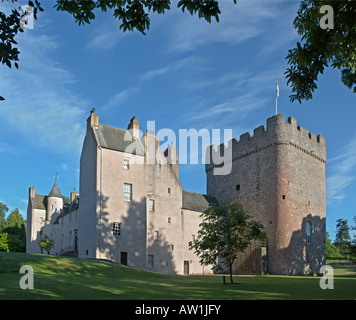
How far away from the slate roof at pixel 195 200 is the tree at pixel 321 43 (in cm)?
3203

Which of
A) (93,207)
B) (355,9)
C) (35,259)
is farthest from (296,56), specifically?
(93,207)

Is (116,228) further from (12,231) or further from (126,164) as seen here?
(12,231)

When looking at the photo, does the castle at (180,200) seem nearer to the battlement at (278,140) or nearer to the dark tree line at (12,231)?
the battlement at (278,140)

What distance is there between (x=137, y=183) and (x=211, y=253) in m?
15.3

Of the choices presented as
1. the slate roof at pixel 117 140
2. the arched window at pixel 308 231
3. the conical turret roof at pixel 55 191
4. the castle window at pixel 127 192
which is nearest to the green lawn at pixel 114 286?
the castle window at pixel 127 192

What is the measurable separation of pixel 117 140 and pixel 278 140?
17.9 meters

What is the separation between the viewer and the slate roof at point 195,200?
43.8 metres

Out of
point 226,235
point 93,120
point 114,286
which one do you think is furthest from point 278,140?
point 114,286

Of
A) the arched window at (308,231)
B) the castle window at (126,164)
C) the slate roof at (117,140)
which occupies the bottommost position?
the arched window at (308,231)

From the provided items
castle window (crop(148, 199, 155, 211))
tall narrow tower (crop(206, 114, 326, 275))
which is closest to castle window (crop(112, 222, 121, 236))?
castle window (crop(148, 199, 155, 211))

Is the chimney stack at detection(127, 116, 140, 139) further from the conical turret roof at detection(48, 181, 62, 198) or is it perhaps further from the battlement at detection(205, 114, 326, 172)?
the conical turret roof at detection(48, 181, 62, 198)

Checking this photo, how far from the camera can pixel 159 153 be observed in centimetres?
4131

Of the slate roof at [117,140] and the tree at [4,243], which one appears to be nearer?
the slate roof at [117,140]
